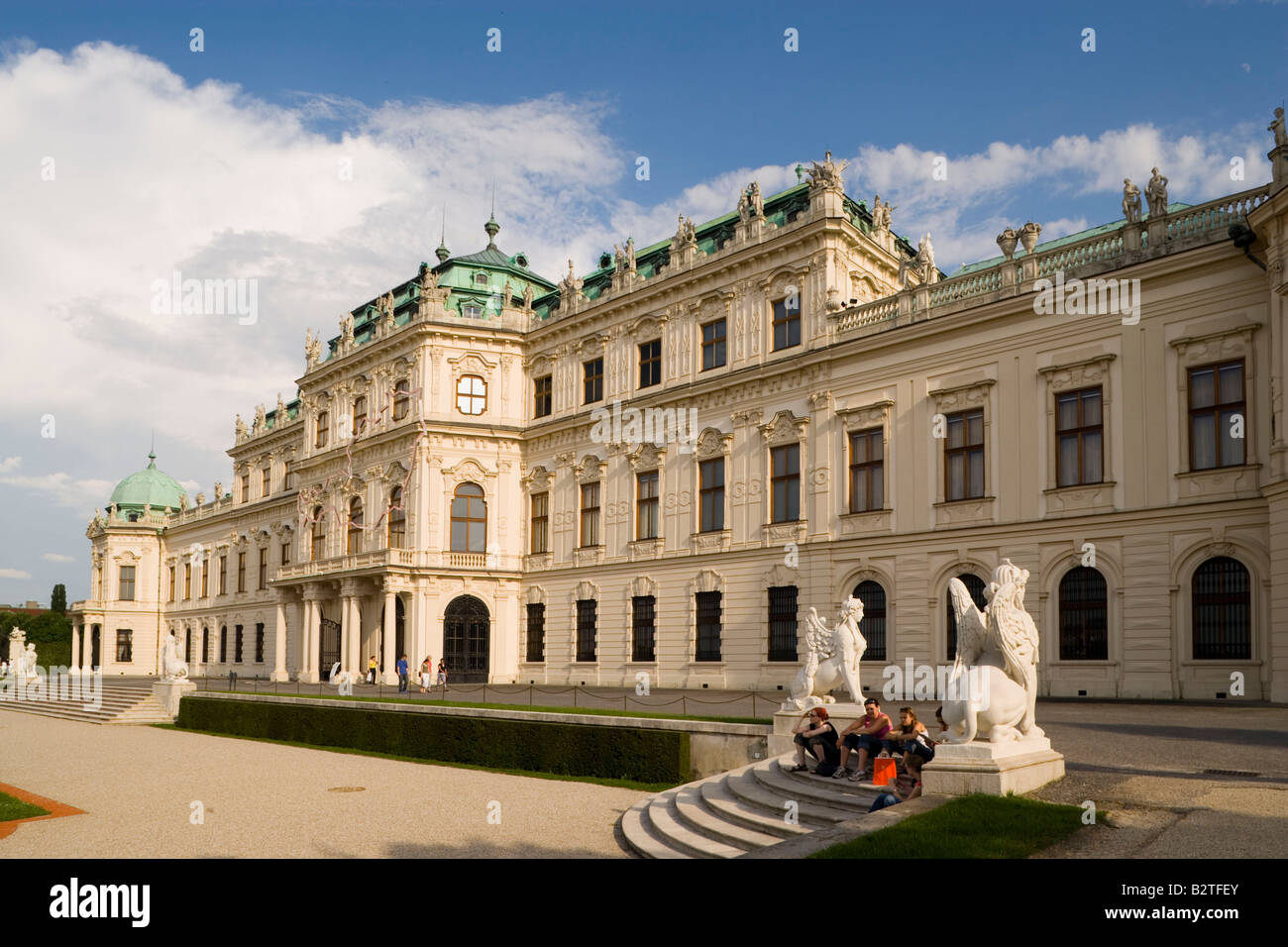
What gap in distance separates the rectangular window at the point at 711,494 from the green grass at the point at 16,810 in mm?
23856

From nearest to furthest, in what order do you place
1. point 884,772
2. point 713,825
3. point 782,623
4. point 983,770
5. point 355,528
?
1. point 983,770
2. point 884,772
3. point 713,825
4. point 782,623
5. point 355,528

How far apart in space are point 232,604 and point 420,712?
152 ft

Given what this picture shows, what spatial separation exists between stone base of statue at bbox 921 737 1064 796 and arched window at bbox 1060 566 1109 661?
620 inches

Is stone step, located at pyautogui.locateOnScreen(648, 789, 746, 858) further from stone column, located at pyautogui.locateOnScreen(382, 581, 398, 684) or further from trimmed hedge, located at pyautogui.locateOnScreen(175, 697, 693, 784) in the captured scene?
stone column, located at pyautogui.locateOnScreen(382, 581, 398, 684)

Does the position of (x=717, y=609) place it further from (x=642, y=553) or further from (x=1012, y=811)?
(x=1012, y=811)

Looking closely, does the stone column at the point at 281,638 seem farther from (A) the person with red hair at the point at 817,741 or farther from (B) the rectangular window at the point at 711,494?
(A) the person with red hair at the point at 817,741

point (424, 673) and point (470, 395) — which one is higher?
point (470, 395)

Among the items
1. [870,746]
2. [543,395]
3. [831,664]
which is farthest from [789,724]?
[543,395]

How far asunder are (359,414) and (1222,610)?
39275 mm

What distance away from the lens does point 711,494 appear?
3834 cm

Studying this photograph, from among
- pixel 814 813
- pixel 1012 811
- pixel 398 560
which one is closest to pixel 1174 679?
pixel 814 813

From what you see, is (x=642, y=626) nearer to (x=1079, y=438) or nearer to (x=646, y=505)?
(x=646, y=505)

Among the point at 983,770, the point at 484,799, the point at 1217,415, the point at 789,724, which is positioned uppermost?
the point at 1217,415

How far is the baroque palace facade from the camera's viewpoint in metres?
25.9
